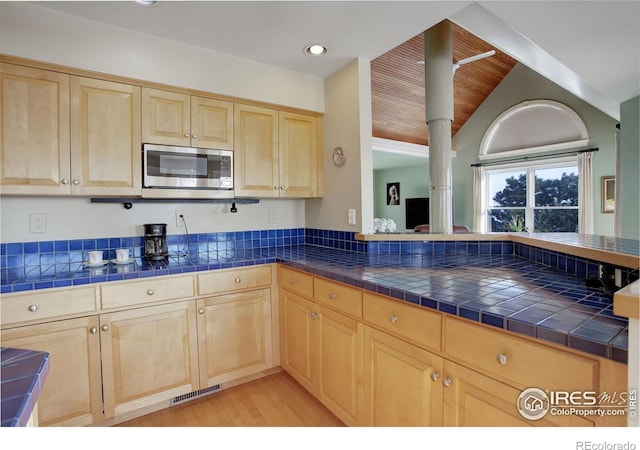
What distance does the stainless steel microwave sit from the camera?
209cm

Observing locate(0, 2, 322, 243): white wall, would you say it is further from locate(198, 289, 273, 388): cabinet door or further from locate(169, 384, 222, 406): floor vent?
locate(169, 384, 222, 406): floor vent

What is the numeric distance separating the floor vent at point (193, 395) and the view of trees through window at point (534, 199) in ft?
19.8

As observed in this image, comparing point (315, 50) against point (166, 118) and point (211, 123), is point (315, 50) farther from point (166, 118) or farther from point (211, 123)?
point (166, 118)

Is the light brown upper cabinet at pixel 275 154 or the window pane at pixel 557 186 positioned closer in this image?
the light brown upper cabinet at pixel 275 154

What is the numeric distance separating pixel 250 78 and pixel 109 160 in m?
1.10

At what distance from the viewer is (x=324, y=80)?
8.94ft

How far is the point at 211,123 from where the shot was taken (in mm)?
2307

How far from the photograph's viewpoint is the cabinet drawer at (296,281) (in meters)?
1.98

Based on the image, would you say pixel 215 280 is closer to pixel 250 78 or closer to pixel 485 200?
pixel 250 78

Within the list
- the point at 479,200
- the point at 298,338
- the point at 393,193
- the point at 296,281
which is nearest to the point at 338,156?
the point at 296,281

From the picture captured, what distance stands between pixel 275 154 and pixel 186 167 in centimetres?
67

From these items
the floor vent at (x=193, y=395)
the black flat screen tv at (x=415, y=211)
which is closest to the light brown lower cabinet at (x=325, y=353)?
the floor vent at (x=193, y=395)

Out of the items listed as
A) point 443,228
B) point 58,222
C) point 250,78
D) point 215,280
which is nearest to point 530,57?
point 443,228

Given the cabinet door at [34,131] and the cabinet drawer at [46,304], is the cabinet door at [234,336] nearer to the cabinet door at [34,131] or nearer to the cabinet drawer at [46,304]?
the cabinet drawer at [46,304]
